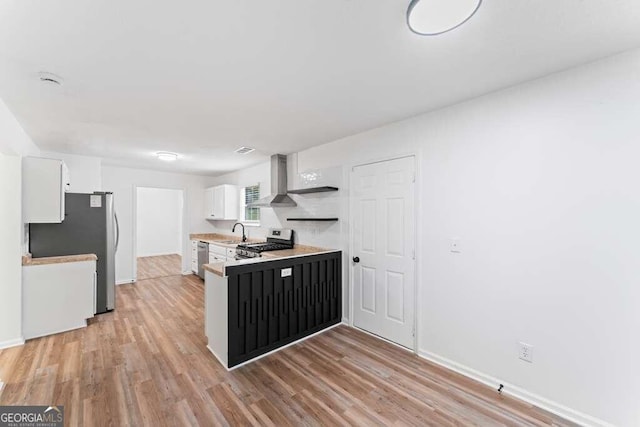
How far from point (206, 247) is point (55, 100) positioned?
381 centimetres

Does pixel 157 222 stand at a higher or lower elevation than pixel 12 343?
higher

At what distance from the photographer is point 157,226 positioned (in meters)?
8.99

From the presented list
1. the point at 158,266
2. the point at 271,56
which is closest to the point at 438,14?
the point at 271,56

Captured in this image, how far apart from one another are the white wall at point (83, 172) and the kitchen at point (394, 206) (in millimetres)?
1141

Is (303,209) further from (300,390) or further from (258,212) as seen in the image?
(300,390)

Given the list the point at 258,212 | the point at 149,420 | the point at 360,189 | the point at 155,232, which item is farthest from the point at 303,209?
the point at 155,232

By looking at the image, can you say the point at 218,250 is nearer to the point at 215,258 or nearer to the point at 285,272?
the point at 215,258

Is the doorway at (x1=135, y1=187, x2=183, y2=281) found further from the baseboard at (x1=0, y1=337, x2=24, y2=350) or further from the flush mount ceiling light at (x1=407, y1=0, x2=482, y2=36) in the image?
the flush mount ceiling light at (x1=407, y1=0, x2=482, y2=36)

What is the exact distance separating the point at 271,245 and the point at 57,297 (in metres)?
2.69

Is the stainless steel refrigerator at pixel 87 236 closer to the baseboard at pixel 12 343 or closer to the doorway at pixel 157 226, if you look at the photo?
the baseboard at pixel 12 343

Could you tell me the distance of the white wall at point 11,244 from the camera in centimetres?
287

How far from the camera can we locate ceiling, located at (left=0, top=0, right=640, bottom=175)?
4.47 feet

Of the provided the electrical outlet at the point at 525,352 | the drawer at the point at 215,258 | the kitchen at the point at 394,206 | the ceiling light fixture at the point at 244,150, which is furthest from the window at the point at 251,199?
the electrical outlet at the point at 525,352

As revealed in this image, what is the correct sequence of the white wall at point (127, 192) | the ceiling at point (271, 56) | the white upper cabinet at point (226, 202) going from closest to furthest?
1. the ceiling at point (271, 56)
2. the white wall at point (127, 192)
3. the white upper cabinet at point (226, 202)
